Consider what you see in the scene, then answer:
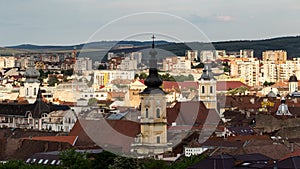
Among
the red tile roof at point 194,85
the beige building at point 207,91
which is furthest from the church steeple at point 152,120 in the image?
the red tile roof at point 194,85

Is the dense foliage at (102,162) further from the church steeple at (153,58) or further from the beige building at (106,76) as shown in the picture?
the beige building at (106,76)

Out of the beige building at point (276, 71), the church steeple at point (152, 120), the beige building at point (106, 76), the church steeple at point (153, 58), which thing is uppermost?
the church steeple at point (153, 58)

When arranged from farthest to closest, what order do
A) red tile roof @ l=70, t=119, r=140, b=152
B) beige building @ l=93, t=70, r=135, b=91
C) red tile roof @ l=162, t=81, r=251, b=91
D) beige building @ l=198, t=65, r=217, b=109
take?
beige building @ l=93, t=70, r=135, b=91 < red tile roof @ l=162, t=81, r=251, b=91 < beige building @ l=198, t=65, r=217, b=109 < red tile roof @ l=70, t=119, r=140, b=152

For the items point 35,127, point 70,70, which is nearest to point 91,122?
point 35,127

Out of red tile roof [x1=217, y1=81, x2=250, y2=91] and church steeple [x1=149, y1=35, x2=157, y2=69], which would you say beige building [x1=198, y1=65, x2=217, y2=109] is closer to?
church steeple [x1=149, y1=35, x2=157, y2=69]

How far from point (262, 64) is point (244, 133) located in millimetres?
128695

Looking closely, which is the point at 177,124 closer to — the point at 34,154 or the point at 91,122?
the point at 91,122

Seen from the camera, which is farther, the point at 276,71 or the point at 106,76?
the point at 276,71

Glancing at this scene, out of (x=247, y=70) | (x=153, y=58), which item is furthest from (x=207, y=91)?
(x=247, y=70)

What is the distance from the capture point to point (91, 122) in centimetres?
5841

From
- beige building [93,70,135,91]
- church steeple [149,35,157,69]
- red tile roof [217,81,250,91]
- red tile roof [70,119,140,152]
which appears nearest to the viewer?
church steeple [149,35,157,69]

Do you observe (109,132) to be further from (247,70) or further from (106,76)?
(247,70)

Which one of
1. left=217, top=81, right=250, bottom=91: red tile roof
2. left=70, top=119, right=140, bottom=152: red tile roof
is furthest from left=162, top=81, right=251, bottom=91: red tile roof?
left=70, top=119, right=140, bottom=152: red tile roof

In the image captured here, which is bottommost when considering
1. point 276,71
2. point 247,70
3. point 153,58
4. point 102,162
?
point 276,71
